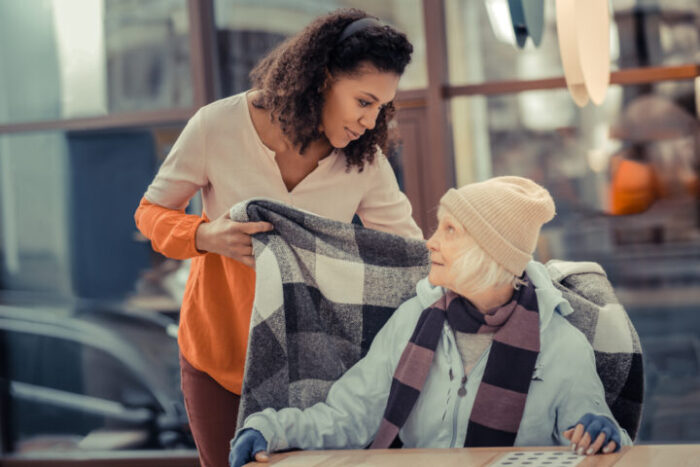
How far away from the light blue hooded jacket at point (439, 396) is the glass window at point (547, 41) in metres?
2.15

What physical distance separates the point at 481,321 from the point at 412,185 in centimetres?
213

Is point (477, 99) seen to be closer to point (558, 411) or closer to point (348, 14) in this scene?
point (348, 14)

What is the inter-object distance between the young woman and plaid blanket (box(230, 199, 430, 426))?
0.09 m

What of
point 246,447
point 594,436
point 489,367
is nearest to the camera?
point 594,436

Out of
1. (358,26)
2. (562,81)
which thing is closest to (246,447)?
(358,26)

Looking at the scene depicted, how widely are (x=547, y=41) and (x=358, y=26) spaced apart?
2144 mm

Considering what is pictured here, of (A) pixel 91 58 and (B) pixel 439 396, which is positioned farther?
(A) pixel 91 58

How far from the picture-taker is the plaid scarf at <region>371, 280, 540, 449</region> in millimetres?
1753

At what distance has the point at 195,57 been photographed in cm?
407

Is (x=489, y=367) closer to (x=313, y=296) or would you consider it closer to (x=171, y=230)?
(x=313, y=296)

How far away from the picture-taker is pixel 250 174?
207 cm

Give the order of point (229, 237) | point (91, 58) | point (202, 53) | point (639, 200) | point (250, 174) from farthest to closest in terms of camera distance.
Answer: point (91, 58), point (202, 53), point (639, 200), point (250, 174), point (229, 237)

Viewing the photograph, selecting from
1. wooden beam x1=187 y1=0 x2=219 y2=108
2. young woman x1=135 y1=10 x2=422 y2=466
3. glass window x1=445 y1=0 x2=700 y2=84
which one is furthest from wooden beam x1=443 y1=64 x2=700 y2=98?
young woman x1=135 y1=10 x2=422 y2=466

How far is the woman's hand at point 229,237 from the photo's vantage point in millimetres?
1904
